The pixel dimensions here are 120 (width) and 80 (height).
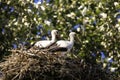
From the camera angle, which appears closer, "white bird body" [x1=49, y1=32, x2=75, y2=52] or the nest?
the nest

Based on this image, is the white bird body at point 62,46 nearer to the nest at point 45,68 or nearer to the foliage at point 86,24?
the nest at point 45,68

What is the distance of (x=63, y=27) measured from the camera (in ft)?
67.0

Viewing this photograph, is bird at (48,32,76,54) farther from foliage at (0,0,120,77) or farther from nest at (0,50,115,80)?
foliage at (0,0,120,77)

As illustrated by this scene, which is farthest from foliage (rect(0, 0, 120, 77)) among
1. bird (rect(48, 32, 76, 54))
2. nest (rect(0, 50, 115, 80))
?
nest (rect(0, 50, 115, 80))

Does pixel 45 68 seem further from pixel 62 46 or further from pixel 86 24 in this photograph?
pixel 86 24

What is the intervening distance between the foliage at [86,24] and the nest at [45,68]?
2397 mm

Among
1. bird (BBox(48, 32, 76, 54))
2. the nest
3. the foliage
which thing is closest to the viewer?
the nest

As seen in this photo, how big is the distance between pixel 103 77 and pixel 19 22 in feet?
16.4

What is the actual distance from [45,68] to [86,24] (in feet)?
11.4

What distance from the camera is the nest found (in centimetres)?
1680

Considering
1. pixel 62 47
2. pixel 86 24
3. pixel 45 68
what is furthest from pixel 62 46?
pixel 86 24

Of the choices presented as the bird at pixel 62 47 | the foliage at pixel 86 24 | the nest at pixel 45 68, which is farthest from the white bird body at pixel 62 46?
the foliage at pixel 86 24

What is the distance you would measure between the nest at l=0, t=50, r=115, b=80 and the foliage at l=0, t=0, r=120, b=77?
240 centimetres

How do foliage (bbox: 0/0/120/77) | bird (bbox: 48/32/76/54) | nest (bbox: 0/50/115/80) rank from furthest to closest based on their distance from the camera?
foliage (bbox: 0/0/120/77)
bird (bbox: 48/32/76/54)
nest (bbox: 0/50/115/80)
